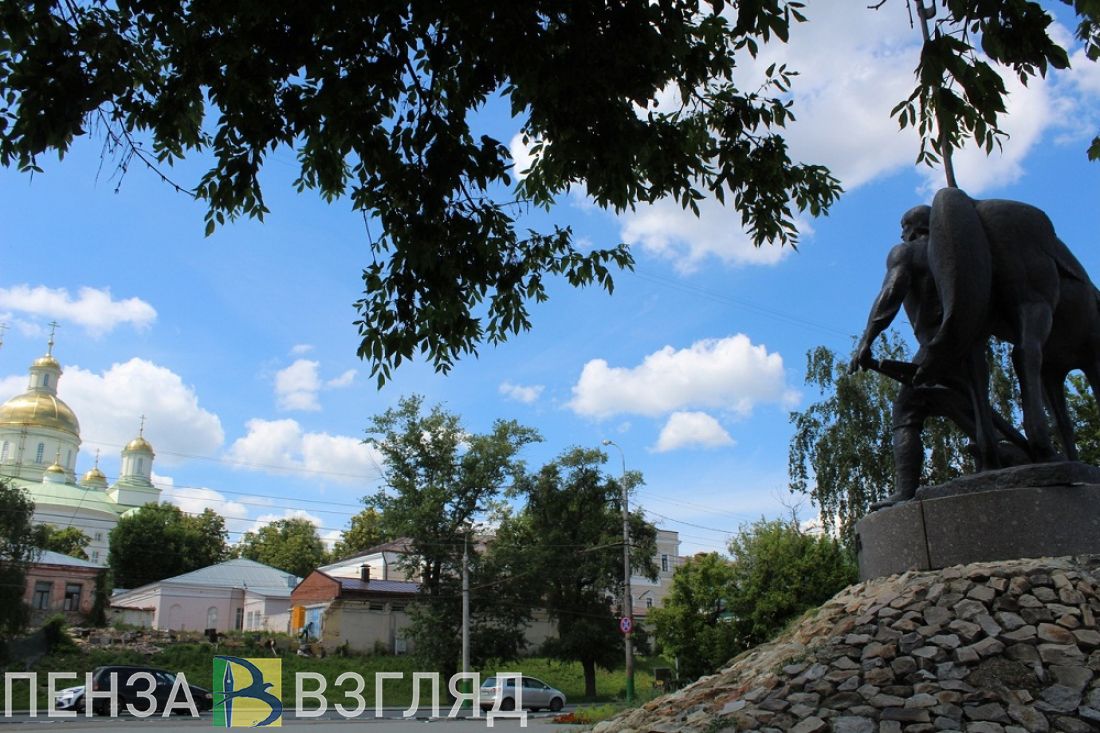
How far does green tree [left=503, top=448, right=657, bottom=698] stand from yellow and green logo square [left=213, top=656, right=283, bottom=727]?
1252cm

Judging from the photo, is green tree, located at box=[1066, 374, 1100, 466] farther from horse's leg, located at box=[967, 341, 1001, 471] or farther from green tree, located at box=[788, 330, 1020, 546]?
horse's leg, located at box=[967, 341, 1001, 471]

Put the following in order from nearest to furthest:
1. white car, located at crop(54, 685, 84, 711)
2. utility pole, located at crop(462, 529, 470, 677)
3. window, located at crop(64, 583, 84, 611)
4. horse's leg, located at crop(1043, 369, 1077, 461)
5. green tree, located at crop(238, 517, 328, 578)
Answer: horse's leg, located at crop(1043, 369, 1077, 461)
white car, located at crop(54, 685, 84, 711)
utility pole, located at crop(462, 529, 470, 677)
window, located at crop(64, 583, 84, 611)
green tree, located at crop(238, 517, 328, 578)

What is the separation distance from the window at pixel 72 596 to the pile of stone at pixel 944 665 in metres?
48.0

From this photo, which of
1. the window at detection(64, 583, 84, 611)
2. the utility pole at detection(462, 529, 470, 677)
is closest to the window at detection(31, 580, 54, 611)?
the window at detection(64, 583, 84, 611)

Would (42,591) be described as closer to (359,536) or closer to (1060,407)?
(359,536)

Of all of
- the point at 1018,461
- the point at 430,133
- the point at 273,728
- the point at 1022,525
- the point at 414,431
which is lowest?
the point at 273,728

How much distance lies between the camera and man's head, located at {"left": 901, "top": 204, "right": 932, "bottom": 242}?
327 inches

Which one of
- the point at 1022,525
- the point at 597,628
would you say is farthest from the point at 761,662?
the point at 597,628

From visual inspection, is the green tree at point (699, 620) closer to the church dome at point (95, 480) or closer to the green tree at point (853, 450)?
the green tree at point (853, 450)

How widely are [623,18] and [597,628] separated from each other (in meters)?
31.6

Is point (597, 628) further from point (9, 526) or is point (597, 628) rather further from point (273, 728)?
point (9, 526)

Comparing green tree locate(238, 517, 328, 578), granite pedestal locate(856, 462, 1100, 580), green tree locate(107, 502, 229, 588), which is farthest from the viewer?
green tree locate(238, 517, 328, 578)

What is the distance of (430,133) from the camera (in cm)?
534

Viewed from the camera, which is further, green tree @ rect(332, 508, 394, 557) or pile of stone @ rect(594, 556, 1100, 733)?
green tree @ rect(332, 508, 394, 557)
